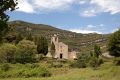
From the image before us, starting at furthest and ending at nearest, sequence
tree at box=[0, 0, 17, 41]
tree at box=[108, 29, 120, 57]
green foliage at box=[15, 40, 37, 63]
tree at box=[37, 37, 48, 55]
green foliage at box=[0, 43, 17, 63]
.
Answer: tree at box=[37, 37, 48, 55] → green foliage at box=[0, 43, 17, 63] → green foliage at box=[15, 40, 37, 63] → tree at box=[108, 29, 120, 57] → tree at box=[0, 0, 17, 41]

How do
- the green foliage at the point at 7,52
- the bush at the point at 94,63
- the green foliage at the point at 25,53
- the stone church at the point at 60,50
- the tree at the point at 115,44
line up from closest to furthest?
the bush at the point at 94,63
the tree at the point at 115,44
the green foliage at the point at 25,53
the green foliage at the point at 7,52
the stone church at the point at 60,50

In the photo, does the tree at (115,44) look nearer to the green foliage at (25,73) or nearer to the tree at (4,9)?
the green foliage at (25,73)

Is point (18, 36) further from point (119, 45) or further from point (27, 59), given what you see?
point (119, 45)

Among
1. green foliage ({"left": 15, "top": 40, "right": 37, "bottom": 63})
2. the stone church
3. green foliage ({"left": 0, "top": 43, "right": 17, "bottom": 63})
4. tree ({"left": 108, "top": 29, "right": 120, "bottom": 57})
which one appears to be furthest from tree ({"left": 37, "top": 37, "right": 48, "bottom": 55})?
tree ({"left": 108, "top": 29, "right": 120, "bottom": 57})

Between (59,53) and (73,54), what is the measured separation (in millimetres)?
6286

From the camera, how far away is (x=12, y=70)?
190 feet

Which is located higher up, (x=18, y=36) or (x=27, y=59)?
(x=18, y=36)

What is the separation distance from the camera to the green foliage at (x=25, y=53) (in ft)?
259

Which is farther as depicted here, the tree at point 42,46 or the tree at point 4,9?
the tree at point 42,46

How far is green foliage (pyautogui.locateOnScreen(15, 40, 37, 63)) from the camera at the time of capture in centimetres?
7900

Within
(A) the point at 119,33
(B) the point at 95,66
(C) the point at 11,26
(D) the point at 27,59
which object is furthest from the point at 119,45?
(C) the point at 11,26

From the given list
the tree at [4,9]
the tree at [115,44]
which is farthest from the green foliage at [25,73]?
the tree at [4,9]

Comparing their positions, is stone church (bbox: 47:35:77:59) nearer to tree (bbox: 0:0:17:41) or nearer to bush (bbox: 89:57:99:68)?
bush (bbox: 89:57:99:68)

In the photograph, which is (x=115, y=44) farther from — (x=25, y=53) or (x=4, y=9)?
(x=4, y=9)
